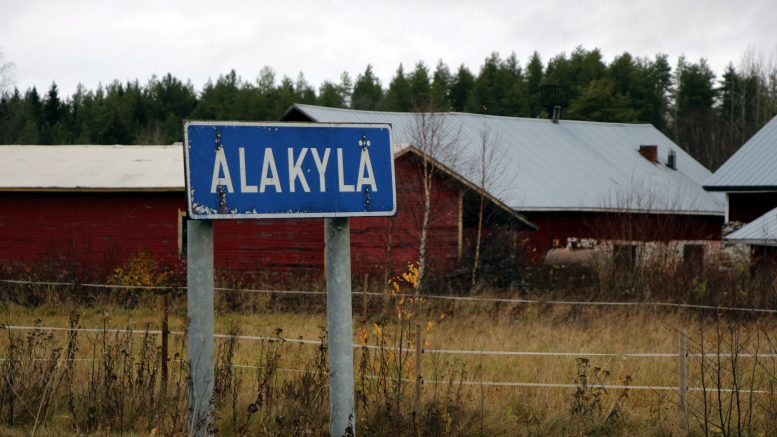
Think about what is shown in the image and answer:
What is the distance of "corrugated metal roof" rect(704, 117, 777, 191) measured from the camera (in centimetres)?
3081

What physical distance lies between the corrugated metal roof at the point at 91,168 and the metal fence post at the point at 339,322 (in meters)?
17.0

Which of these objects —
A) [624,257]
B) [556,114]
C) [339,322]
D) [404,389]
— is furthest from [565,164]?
[339,322]

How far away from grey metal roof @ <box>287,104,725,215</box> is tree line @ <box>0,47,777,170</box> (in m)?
27.2

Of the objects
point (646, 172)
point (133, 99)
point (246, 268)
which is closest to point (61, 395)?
point (246, 268)

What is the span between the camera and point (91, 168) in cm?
2466

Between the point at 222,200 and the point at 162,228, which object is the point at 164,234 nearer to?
the point at 162,228

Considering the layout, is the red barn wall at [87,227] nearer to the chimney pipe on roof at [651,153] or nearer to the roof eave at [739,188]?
the roof eave at [739,188]

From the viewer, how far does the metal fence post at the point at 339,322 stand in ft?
18.9

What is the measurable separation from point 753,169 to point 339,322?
28.7 m

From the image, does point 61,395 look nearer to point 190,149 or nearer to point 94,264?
point 190,149

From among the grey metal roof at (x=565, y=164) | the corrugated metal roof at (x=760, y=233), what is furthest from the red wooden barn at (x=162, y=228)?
the corrugated metal roof at (x=760, y=233)

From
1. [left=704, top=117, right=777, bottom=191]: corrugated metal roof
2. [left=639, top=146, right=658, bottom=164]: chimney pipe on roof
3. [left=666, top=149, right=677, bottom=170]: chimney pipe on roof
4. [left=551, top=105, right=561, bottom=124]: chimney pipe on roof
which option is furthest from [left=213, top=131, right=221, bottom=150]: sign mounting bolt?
[left=666, top=149, right=677, bottom=170]: chimney pipe on roof

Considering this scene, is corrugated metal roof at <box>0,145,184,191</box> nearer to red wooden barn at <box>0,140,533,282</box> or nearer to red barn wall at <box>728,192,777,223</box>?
red wooden barn at <box>0,140,533,282</box>

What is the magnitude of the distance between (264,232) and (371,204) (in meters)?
17.5
